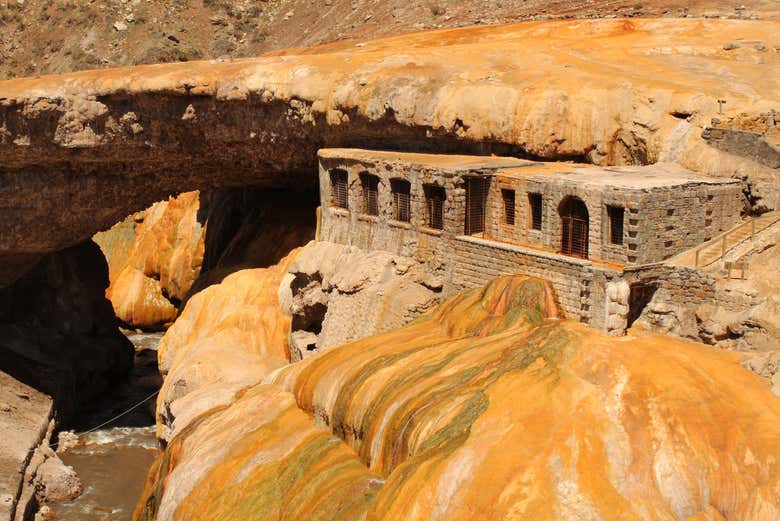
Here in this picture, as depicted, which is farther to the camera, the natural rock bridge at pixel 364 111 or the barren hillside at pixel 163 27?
the barren hillside at pixel 163 27

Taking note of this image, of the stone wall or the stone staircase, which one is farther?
the stone wall

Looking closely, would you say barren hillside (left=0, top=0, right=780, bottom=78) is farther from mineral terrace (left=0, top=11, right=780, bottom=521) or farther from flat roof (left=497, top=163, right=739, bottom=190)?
flat roof (left=497, top=163, right=739, bottom=190)

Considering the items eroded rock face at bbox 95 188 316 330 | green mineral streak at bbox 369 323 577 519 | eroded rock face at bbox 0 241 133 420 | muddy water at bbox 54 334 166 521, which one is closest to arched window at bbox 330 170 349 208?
eroded rock face at bbox 95 188 316 330

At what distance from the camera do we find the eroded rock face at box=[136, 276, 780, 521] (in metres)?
23.4

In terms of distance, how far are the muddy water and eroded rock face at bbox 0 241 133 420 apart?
107cm

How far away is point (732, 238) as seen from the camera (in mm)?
30438

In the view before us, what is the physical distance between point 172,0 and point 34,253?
47.6m

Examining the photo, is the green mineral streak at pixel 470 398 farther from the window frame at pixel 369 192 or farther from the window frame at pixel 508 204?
the window frame at pixel 369 192

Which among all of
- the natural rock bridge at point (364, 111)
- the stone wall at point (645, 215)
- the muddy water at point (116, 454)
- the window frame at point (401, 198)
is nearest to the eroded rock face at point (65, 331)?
the muddy water at point (116, 454)

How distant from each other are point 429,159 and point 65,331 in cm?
2217

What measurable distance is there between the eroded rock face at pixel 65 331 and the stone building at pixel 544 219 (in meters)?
15.6

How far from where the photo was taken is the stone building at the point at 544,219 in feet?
95.2

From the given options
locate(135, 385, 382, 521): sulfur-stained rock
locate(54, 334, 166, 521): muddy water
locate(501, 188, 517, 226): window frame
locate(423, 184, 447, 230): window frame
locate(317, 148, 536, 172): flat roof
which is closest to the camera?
locate(135, 385, 382, 521): sulfur-stained rock

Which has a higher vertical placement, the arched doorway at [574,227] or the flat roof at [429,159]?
the flat roof at [429,159]
